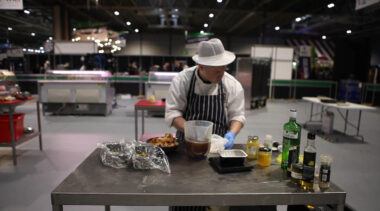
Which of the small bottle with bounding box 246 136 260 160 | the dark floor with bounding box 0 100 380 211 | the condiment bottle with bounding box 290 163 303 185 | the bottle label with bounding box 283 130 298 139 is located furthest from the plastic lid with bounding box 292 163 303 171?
the dark floor with bounding box 0 100 380 211

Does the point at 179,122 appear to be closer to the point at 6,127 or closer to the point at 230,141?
the point at 230,141

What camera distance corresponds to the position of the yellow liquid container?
56.6 inches

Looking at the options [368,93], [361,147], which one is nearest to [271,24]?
[368,93]

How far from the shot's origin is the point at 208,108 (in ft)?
6.61

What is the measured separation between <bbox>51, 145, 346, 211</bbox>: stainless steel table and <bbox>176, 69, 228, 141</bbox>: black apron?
719 mm

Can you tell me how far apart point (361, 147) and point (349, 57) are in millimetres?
11503

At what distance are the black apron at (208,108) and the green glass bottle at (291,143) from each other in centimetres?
68

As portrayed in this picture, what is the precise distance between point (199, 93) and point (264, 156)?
2.60ft

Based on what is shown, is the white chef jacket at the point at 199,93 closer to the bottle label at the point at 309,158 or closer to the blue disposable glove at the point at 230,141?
the blue disposable glove at the point at 230,141

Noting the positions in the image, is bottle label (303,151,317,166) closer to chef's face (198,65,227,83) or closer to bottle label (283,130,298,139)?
bottle label (283,130,298,139)

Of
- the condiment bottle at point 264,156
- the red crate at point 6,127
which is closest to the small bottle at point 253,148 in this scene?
the condiment bottle at point 264,156

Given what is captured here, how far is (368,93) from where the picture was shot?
12.1 metres

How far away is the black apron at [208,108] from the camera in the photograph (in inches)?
79.4

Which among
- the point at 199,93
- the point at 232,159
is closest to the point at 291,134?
the point at 232,159
